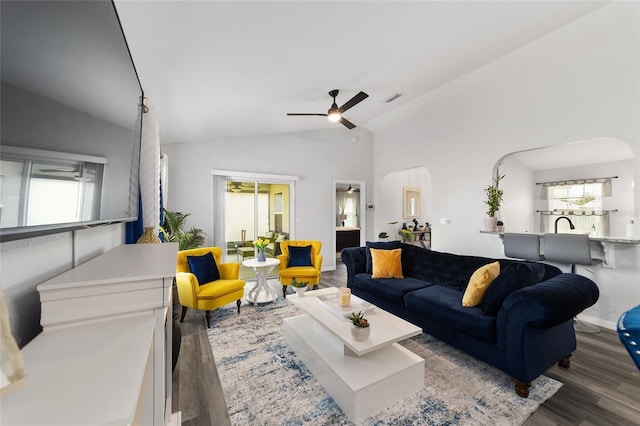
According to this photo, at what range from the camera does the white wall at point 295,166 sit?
4.69 metres

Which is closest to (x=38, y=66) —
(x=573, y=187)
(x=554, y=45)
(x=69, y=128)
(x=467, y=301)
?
(x=69, y=128)

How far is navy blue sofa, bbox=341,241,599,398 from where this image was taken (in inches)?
74.0

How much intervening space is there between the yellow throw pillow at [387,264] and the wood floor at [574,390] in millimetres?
1724

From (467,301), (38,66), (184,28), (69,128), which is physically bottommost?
(467,301)

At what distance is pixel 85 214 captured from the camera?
3.31 ft

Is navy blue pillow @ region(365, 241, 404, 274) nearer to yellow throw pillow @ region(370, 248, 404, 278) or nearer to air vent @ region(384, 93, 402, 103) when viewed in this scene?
yellow throw pillow @ region(370, 248, 404, 278)

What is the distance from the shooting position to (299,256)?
435cm

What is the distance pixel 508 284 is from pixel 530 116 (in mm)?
2918

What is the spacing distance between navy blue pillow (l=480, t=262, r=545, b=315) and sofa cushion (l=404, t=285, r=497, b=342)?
3.7 inches

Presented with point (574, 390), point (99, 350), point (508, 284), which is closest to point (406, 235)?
point (508, 284)

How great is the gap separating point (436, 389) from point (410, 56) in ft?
11.5

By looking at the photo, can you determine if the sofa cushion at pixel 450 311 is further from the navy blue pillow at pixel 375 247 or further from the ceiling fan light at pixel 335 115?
the ceiling fan light at pixel 335 115

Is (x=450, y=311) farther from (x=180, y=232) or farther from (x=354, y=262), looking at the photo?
(x=180, y=232)

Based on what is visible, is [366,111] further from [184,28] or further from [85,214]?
[85,214]
